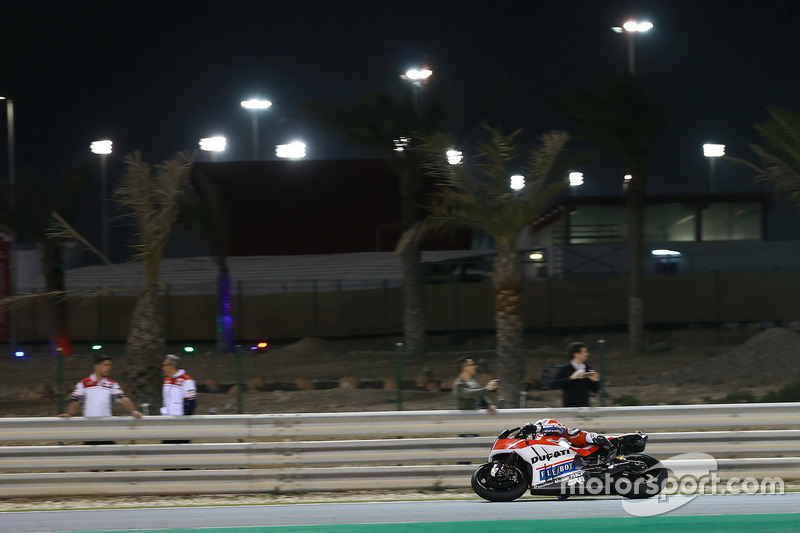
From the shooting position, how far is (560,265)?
1432 inches

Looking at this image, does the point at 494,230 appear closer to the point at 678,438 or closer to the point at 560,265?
the point at 678,438

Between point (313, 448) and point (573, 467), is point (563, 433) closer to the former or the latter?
point (573, 467)

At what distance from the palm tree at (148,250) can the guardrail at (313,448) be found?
12.0 ft

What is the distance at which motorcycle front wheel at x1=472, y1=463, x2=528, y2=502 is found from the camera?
8.77 meters

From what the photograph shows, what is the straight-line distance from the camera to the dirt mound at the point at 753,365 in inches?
763

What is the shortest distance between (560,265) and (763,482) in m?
27.2

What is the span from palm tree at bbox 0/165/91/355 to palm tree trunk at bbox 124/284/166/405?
14471 mm

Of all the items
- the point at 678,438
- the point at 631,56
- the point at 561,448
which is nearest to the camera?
the point at 561,448

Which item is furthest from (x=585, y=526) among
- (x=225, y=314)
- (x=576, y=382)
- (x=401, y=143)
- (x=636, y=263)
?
(x=225, y=314)

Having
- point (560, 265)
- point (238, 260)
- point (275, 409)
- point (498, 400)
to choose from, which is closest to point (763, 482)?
point (498, 400)

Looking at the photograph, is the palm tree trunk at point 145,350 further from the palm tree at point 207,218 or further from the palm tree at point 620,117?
the palm tree at point 620,117

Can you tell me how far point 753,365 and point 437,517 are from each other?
45.6 feet

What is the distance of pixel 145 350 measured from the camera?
43.3ft

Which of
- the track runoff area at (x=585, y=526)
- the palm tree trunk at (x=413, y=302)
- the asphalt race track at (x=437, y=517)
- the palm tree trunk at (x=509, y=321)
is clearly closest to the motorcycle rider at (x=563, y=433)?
the asphalt race track at (x=437, y=517)
